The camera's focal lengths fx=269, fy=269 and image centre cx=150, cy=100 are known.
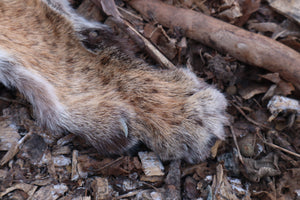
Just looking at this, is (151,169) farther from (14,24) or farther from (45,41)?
(14,24)

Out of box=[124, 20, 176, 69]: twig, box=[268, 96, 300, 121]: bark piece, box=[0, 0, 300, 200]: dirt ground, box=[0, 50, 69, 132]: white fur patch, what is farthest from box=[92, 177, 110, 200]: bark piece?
box=[268, 96, 300, 121]: bark piece

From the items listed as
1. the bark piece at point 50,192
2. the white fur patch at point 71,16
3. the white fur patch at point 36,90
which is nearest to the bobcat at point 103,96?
the white fur patch at point 36,90

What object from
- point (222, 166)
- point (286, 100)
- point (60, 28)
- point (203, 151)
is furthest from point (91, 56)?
point (286, 100)

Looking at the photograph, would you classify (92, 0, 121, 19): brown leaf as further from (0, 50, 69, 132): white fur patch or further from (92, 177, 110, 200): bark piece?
(92, 177, 110, 200): bark piece

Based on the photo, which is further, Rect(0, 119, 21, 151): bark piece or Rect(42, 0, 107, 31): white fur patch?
Rect(42, 0, 107, 31): white fur patch

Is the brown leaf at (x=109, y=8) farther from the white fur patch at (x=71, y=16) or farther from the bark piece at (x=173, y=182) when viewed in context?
the bark piece at (x=173, y=182)

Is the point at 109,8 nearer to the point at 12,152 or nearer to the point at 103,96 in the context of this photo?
the point at 103,96

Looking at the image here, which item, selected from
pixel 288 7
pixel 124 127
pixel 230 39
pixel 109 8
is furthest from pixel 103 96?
pixel 288 7
